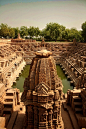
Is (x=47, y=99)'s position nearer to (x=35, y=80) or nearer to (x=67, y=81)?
(x=35, y=80)

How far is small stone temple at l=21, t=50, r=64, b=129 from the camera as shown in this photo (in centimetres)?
470

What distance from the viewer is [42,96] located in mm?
4660

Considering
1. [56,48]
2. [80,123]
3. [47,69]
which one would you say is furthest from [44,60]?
[56,48]

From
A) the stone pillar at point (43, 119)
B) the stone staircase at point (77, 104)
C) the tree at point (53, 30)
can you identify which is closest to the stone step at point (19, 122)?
the stone pillar at point (43, 119)

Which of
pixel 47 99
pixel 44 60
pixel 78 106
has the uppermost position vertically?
pixel 44 60

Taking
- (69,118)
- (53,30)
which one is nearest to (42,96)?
(69,118)

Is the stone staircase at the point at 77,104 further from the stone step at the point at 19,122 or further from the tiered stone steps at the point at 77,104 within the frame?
the stone step at the point at 19,122

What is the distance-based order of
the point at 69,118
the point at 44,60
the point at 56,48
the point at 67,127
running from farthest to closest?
the point at 56,48, the point at 69,118, the point at 67,127, the point at 44,60

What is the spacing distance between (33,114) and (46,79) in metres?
1.62

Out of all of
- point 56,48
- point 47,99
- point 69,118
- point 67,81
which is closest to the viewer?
point 47,99

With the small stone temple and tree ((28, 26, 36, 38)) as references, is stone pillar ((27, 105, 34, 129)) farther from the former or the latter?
tree ((28, 26, 36, 38))

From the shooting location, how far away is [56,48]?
32.1 meters

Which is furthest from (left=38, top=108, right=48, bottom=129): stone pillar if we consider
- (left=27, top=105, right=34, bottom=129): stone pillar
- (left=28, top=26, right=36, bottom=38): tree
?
(left=28, top=26, right=36, bottom=38): tree

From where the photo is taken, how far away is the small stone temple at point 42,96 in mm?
4703
